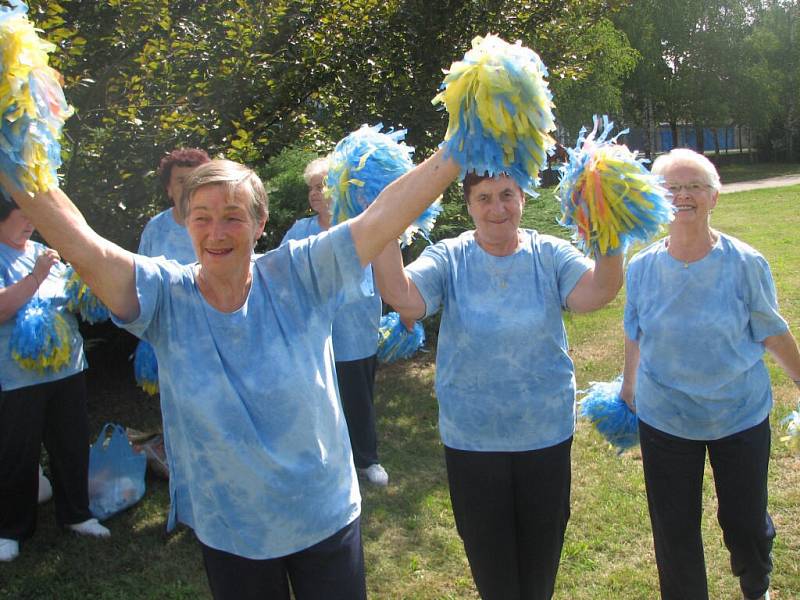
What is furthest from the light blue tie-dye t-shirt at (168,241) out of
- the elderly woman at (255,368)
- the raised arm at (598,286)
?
the raised arm at (598,286)

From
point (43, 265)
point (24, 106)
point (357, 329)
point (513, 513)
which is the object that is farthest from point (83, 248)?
point (357, 329)

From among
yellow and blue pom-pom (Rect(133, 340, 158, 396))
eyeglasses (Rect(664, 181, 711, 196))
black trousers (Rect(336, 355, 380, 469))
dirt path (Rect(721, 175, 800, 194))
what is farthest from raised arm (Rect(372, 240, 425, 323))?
dirt path (Rect(721, 175, 800, 194))

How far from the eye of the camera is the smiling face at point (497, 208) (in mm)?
2754

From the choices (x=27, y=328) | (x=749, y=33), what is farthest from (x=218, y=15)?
(x=749, y=33)

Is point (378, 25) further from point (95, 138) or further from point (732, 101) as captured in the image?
→ point (732, 101)

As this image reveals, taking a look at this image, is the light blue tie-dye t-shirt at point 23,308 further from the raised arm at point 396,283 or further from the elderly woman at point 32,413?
the raised arm at point 396,283

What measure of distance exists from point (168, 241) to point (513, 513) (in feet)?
7.94

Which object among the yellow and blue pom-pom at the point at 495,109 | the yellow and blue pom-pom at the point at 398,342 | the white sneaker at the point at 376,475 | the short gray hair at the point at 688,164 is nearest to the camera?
the yellow and blue pom-pom at the point at 495,109

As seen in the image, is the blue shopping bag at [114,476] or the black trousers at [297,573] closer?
the black trousers at [297,573]

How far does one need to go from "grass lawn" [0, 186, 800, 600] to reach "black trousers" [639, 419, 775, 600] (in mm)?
527

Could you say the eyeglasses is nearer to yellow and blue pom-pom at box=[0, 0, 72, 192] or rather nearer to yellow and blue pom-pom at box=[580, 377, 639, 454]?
yellow and blue pom-pom at box=[580, 377, 639, 454]

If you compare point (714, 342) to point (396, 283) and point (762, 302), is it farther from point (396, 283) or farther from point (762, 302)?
point (396, 283)

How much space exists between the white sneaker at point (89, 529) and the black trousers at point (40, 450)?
0.03 meters

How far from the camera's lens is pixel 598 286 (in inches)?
101
